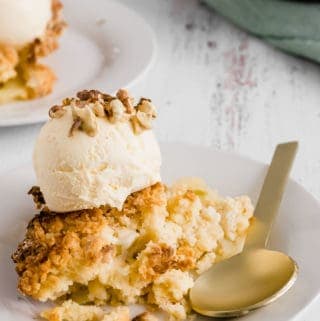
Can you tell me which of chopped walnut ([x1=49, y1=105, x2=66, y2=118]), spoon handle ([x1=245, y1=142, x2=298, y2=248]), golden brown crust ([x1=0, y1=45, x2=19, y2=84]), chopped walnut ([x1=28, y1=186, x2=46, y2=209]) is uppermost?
chopped walnut ([x1=49, y1=105, x2=66, y2=118])

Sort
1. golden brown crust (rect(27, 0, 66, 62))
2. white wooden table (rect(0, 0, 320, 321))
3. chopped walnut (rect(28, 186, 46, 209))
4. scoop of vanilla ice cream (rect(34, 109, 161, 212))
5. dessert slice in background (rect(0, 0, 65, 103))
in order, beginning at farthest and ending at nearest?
1. golden brown crust (rect(27, 0, 66, 62))
2. dessert slice in background (rect(0, 0, 65, 103))
3. white wooden table (rect(0, 0, 320, 321))
4. chopped walnut (rect(28, 186, 46, 209))
5. scoop of vanilla ice cream (rect(34, 109, 161, 212))

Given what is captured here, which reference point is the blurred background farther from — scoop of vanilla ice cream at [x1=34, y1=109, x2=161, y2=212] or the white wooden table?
scoop of vanilla ice cream at [x1=34, y1=109, x2=161, y2=212]

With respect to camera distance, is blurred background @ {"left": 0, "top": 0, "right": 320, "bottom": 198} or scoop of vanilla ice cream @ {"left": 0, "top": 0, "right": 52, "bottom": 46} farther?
scoop of vanilla ice cream @ {"left": 0, "top": 0, "right": 52, "bottom": 46}

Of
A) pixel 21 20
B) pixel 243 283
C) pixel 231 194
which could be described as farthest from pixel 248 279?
pixel 21 20

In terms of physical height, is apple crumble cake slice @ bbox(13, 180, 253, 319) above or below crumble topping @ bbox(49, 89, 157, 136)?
below

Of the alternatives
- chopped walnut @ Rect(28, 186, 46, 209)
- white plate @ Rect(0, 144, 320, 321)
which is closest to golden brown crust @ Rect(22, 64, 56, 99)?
white plate @ Rect(0, 144, 320, 321)

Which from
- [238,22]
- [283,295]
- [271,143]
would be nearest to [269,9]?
[238,22]

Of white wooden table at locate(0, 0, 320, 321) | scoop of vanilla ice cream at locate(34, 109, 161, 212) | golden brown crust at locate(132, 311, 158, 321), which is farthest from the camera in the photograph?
white wooden table at locate(0, 0, 320, 321)

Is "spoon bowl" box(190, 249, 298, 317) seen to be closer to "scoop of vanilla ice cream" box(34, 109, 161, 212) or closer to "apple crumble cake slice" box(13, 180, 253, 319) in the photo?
"apple crumble cake slice" box(13, 180, 253, 319)
